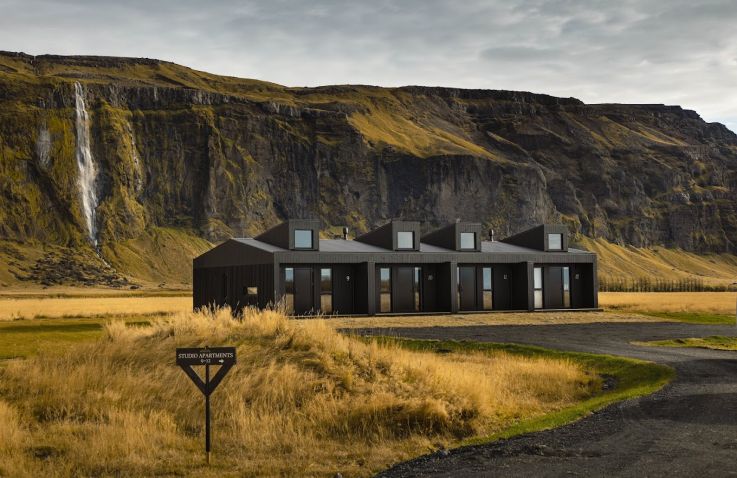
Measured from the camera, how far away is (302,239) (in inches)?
1988

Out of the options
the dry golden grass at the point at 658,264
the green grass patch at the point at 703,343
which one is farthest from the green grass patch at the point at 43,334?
the dry golden grass at the point at 658,264

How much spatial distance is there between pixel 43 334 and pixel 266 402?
78.0ft

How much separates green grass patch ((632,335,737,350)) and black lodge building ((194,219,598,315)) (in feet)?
67.6

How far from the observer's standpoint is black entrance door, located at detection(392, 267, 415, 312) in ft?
172

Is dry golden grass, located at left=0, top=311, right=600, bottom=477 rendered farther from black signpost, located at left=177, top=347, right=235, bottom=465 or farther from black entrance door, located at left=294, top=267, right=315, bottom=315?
black entrance door, located at left=294, top=267, right=315, bottom=315

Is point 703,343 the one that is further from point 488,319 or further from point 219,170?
point 219,170

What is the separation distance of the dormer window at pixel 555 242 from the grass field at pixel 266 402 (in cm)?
3658

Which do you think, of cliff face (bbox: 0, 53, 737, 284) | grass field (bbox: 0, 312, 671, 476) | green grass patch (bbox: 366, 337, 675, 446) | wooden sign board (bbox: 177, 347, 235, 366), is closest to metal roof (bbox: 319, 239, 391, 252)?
green grass patch (bbox: 366, 337, 675, 446)

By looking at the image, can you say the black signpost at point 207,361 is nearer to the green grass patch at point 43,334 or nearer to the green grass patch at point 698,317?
the green grass patch at point 43,334

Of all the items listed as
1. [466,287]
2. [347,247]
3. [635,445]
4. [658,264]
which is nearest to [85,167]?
[347,247]

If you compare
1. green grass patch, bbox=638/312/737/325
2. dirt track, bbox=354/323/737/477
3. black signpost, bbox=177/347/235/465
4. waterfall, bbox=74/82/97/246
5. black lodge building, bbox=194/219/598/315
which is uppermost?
waterfall, bbox=74/82/97/246

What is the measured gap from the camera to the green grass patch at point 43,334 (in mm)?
28411

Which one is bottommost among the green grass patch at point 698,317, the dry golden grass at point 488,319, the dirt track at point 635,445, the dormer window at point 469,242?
the dirt track at point 635,445

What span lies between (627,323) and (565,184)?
510ft
